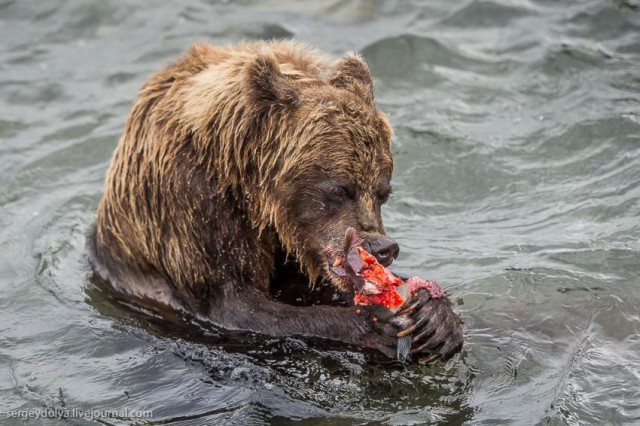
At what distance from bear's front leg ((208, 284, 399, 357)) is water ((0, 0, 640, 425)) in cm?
14

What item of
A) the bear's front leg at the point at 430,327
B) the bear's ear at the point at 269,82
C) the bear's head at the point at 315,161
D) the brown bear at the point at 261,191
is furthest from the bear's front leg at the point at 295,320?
the bear's ear at the point at 269,82

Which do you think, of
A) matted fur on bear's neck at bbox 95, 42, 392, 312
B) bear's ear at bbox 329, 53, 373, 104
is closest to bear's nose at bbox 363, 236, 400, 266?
matted fur on bear's neck at bbox 95, 42, 392, 312

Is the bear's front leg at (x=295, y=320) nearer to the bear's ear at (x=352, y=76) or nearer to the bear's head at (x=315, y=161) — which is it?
the bear's head at (x=315, y=161)

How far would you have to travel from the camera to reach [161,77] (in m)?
7.48

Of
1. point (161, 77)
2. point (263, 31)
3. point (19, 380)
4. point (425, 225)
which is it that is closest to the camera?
point (19, 380)

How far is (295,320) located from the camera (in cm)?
678

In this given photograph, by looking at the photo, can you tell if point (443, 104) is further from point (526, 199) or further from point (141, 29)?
point (141, 29)

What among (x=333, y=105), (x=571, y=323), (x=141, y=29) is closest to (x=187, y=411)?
(x=333, y=105)

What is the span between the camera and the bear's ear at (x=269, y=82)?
6.62 meters

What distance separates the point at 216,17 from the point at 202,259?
265 inches

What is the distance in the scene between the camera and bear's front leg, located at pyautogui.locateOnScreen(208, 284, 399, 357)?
6527 millimetres

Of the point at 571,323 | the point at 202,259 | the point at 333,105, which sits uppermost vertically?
the point at 333,105

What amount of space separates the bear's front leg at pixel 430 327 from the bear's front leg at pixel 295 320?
13cm

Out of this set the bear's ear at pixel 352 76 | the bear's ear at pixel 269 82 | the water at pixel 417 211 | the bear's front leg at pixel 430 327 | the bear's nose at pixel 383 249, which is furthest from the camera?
the bear's ear at pixel 352 76
